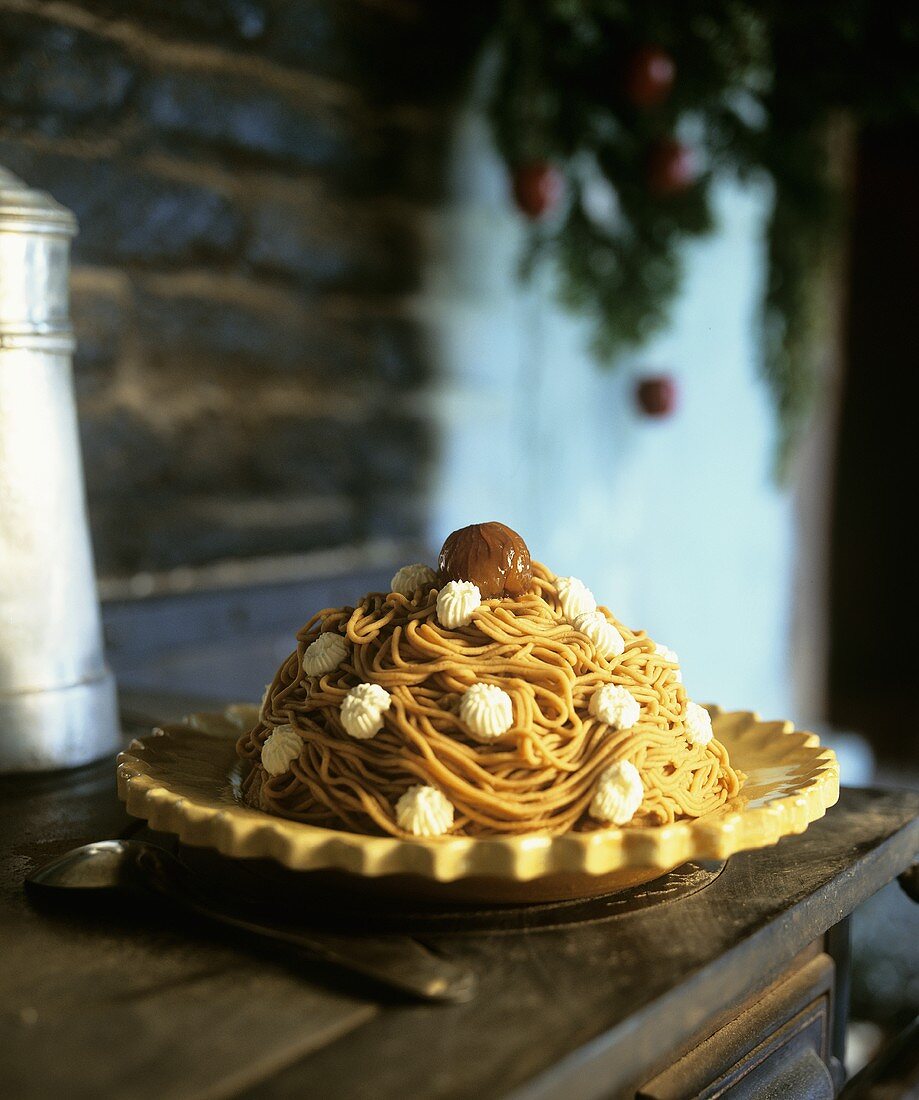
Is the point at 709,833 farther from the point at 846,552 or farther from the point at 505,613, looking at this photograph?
the point at 846,552

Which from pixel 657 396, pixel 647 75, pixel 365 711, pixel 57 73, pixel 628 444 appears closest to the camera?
pixel 365 711

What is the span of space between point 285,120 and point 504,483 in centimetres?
71

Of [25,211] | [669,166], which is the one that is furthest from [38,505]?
[669,166]

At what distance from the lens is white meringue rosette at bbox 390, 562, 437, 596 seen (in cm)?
79

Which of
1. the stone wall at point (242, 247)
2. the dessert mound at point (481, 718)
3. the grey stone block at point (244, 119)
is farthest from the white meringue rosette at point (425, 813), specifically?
the grey stone block at point (244, 119)

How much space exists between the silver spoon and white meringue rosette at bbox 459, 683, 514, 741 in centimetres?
11

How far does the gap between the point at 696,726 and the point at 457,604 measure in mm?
159

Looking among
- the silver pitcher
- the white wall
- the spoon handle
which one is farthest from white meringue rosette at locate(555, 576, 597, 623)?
the white wall

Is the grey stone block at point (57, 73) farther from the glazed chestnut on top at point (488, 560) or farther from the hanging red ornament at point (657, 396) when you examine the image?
the hanging red ornament at point (657, 396)

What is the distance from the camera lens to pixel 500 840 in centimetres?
61

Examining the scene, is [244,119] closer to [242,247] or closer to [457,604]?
[242,247]

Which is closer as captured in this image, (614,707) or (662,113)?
(614,707)

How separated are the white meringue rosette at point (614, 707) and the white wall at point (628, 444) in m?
1.30

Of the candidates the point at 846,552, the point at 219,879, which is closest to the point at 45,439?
the point at 219,879
